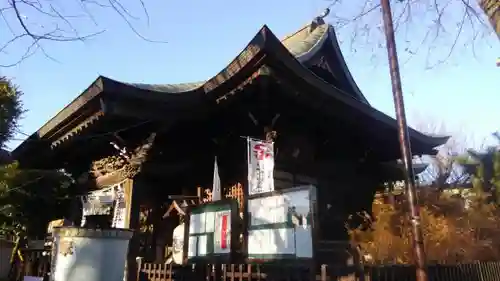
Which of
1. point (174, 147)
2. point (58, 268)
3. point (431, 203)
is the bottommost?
point (58, 268)

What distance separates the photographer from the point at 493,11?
491 centimetres

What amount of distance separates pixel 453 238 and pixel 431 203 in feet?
7.29

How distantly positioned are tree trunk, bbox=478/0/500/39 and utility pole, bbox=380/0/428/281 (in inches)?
42.5

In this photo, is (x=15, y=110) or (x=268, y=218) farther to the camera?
(x=15, y=110)

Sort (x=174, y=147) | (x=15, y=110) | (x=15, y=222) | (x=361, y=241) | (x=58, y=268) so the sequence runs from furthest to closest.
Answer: (x=15, y=110), (x=15, y=222), (x=361, y=241), (x=174, y=147), (x=58, y=268)

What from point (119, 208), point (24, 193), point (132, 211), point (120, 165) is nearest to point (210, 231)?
point (132, 211)

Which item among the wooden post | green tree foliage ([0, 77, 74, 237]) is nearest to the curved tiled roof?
the wooden post

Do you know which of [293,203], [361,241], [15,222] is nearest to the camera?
[293,203]

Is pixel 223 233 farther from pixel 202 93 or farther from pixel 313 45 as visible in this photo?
pixel 313 45

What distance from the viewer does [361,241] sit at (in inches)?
403

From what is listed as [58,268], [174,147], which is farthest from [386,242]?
[58,268]

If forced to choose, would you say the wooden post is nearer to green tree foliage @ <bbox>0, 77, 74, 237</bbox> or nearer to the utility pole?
green tree foliage @ <bbox>0, 77, 74, 237</bbox>

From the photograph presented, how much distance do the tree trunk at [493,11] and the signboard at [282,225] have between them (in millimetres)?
3010

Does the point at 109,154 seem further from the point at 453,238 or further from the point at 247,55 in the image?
the point at 453,238
